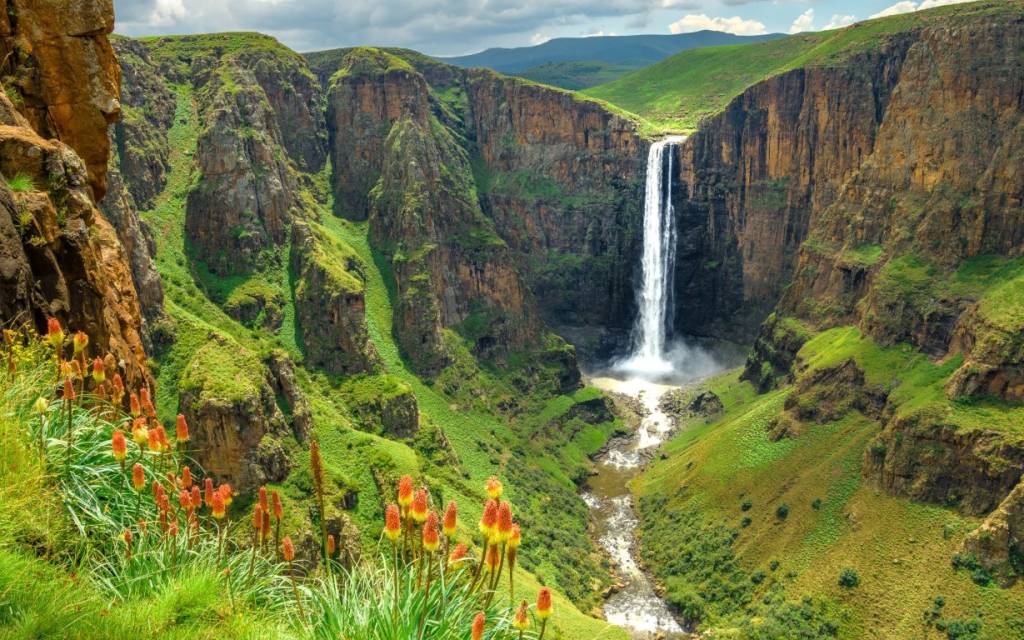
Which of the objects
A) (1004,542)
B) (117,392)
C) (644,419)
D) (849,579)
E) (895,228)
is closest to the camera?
(117,392)

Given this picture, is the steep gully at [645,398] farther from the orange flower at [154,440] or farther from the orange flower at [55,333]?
the orange flower at [55,333]

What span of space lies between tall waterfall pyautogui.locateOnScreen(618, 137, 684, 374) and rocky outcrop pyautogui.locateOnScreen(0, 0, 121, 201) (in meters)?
125

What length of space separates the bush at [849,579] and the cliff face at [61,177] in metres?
62.1

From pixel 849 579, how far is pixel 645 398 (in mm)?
65684

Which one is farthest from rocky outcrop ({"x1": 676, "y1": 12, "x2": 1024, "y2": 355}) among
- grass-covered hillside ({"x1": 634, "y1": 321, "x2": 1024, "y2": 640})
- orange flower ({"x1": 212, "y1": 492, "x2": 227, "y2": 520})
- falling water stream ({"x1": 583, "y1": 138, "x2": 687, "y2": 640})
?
orange flower ({"x1": 212, "y1": 492, "x2": 227, "y2": 520})

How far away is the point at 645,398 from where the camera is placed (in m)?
129

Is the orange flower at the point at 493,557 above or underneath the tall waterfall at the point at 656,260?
above

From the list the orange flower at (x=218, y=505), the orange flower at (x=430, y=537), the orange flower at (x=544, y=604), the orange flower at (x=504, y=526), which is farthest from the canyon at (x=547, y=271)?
the orange flower at (x=544, y=604)

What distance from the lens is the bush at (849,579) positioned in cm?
6412

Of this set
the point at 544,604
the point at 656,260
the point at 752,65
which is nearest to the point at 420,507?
the point at 544,604

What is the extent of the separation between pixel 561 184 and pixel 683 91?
190 feet

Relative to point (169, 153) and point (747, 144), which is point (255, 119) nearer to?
point (169, 153)

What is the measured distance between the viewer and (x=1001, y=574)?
5859 centimetres

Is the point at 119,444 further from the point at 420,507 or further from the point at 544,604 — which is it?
the point at 544,604
